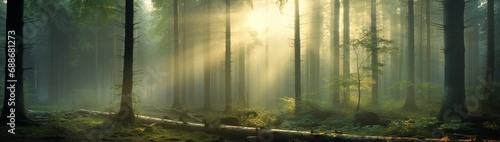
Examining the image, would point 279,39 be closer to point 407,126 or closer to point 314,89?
point 314,89

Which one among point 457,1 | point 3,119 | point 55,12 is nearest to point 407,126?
point 457,1

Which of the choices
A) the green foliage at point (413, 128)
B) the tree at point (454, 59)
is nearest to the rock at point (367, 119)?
the green foliage at point (413, 128)

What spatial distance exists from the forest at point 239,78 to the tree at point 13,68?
0.12ft

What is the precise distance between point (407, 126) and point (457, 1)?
621 centimetres

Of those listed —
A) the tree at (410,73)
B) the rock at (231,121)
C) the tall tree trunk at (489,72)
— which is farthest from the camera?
the tree at (410,73)

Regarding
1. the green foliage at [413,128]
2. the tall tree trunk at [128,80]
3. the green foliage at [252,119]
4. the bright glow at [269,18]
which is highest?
the bright glow at [269,18]

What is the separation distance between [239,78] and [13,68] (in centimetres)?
1474

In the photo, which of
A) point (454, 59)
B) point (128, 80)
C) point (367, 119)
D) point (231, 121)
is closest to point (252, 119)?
point (231, 121)

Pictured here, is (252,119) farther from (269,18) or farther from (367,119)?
(269,18)

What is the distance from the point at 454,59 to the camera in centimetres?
1249

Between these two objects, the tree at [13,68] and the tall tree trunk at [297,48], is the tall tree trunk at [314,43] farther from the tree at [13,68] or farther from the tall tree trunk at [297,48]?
the tree at [13,68]

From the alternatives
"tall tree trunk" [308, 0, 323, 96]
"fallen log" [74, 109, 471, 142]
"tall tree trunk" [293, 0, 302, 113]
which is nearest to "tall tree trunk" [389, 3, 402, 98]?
"tall tree trunk" [308, 0, 323, 96]

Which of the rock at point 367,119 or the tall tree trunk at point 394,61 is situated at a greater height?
the tall tree trunk at point 394,61

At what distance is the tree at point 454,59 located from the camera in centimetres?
1230
